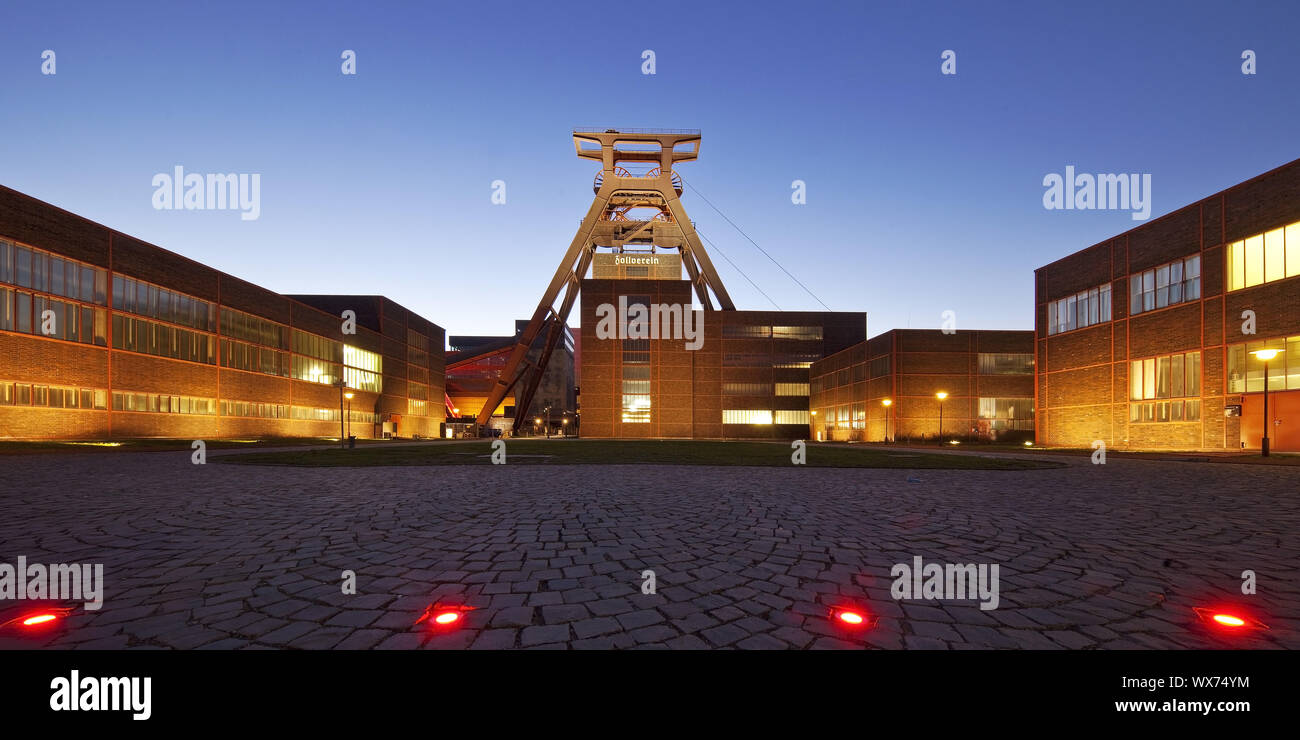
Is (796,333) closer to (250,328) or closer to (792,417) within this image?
(792,417)

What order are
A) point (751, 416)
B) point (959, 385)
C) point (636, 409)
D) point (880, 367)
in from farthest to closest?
point (751, 416)
point (636, 409)
point (880, 367)
point (959, 385)

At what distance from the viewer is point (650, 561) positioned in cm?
470

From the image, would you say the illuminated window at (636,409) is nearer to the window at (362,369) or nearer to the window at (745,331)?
the window at (745,331)

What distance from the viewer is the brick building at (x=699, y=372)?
66.2 meters

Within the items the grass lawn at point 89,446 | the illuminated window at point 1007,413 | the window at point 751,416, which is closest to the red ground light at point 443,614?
the grass lawn at point 89,446

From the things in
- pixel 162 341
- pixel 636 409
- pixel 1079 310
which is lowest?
pixel 636 409

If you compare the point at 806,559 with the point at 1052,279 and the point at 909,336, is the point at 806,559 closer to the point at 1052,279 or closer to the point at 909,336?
the point at 1052,279

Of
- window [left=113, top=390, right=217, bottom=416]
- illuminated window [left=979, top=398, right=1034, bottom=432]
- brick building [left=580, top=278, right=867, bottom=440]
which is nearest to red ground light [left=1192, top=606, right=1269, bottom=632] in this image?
window [left=113, top=390, right=217, bottom=416]

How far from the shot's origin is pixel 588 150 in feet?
258

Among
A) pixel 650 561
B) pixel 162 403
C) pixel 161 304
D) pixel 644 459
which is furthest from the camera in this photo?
pixel 161 304

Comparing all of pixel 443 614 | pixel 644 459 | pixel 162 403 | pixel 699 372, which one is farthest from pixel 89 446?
pixel 699 372

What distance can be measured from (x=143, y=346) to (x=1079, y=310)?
61325mm
